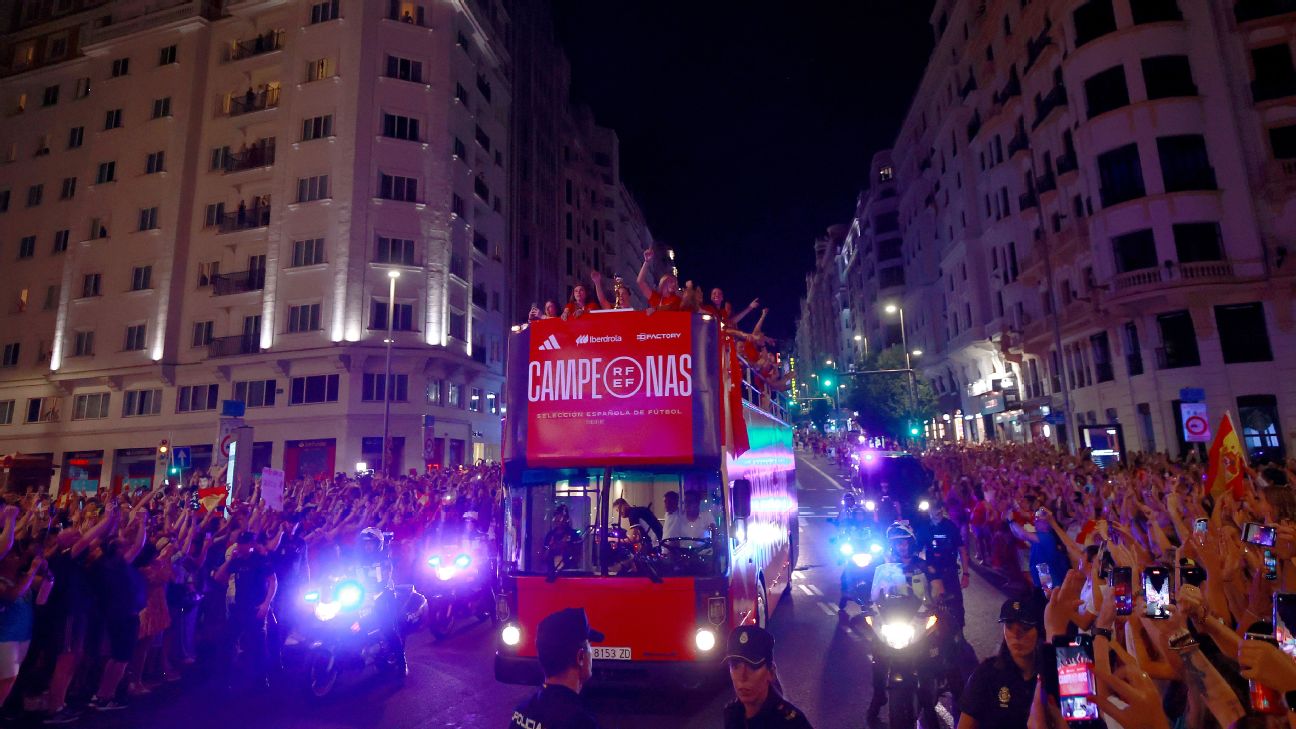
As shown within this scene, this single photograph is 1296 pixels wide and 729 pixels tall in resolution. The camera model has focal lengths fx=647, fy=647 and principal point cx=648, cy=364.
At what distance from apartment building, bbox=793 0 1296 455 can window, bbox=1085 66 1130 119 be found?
0.05 m

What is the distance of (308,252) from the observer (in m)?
34.6

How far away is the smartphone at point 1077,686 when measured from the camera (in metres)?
2.87

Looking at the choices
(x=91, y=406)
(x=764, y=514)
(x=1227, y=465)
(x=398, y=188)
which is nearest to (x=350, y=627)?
(x=764, y=514)

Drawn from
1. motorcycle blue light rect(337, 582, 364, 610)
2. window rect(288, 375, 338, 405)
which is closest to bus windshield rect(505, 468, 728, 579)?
motorcycle blue light rect(337, 582, 364, 610)

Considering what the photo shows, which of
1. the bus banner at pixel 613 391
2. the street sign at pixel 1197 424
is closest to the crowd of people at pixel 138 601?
the bus banner at pixel 613 391

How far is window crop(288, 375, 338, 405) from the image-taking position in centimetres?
3294

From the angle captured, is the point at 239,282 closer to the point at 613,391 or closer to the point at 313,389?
the point at 313,389

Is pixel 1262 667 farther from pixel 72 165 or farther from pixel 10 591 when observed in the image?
pixel 72 165

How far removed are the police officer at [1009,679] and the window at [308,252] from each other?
36.7 meters

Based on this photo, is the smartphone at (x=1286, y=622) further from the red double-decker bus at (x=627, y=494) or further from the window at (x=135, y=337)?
the window at (x=135, y=337)

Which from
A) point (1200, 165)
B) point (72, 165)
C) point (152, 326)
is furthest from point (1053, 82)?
point (72, 165)

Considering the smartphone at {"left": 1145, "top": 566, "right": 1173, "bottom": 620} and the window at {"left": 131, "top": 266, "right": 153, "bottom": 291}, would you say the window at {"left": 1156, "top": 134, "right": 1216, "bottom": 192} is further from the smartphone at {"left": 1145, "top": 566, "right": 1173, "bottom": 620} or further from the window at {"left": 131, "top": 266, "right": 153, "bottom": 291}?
the window at {"left": 131, "top": 266, "right": 153, "bottom": 291}

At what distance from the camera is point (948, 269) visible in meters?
50.6

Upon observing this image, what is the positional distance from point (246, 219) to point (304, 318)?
26.3 feet
